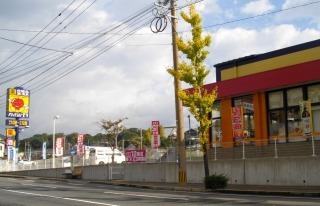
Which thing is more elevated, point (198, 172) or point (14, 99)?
point (14, 99)

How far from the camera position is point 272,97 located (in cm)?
2589

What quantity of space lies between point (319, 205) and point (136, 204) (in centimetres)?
609

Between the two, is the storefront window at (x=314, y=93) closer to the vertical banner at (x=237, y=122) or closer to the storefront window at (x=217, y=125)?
the vertical banner at (x=237, y=122)

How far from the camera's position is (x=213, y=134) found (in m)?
29.8

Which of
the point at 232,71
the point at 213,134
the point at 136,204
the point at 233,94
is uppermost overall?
the point at 232,71

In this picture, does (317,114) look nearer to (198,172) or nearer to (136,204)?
(198,172)

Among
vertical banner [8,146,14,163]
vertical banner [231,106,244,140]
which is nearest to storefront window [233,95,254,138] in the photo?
vertical banner [231,106,244,140]

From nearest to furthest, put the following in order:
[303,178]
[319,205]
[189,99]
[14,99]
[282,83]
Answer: [319,205]
[303,178]
[189,99]
[282,83]
[14,99]

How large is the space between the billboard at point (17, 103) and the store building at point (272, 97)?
1518 inches

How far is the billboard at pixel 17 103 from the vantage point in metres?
59.6

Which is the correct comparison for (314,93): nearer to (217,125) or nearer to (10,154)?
(217,125)

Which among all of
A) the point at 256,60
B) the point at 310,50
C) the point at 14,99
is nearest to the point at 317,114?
the point at 310,50

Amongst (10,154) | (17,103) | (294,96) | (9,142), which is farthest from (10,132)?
(294,96)

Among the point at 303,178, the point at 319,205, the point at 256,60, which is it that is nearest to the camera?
the point at 319,205
